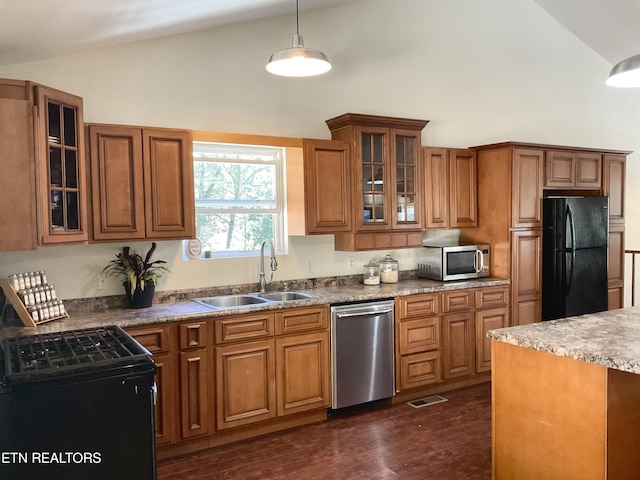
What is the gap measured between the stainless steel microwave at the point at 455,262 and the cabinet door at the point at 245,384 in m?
1.82

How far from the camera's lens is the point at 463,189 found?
469cm

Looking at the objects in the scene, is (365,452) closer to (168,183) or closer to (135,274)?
(135,274)

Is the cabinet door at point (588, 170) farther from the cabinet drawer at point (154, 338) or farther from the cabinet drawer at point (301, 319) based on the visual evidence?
the cabinet drawer at point (154, 338)

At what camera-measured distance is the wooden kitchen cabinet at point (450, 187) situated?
4484 millimetres

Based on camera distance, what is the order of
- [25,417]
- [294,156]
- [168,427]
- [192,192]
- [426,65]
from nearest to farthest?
[25,417]
[168,427]
[192,192]
[294,156]
[426,65]

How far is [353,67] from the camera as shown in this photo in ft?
14.5

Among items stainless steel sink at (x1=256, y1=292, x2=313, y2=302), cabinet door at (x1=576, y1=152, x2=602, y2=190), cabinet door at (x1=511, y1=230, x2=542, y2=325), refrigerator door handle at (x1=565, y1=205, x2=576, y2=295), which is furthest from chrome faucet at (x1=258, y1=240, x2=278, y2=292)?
cabinet door at (x1=576, y1=152, x2=602, y2=190)

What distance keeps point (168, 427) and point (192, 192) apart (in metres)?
1.53

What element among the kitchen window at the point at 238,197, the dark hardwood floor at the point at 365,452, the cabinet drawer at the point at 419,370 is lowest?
the dark hardwood floor at the point at 365,452

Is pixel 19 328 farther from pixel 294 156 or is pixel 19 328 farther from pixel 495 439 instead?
pixel 495 439

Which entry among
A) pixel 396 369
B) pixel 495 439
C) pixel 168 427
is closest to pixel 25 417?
pixel 168 427

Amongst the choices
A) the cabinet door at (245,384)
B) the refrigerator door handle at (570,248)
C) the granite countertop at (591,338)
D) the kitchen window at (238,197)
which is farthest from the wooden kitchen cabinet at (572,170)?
the cabinet door at (245,384)

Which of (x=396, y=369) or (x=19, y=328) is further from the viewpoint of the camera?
(x=396, y=369)

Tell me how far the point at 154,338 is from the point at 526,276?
335 centimetres
